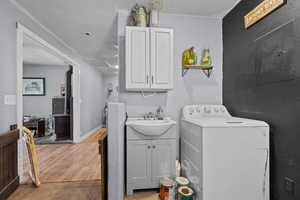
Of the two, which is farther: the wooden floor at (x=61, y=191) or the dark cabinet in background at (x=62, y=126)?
the dark cabinet in background at (x=62, y=126)

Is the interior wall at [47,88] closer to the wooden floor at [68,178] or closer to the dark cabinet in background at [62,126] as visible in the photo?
the dark cabinet in background at [62,126]

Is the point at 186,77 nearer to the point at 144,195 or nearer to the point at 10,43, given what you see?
the point at 144,195

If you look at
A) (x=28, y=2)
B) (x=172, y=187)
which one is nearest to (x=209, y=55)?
(x=172, y=187)

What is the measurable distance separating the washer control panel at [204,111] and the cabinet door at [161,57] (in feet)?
A: 1.54

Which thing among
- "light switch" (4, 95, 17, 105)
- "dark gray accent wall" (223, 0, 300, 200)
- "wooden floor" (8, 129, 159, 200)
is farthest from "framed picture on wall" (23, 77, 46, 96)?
"dark gray accent wall" (223, 0, 300, 200)

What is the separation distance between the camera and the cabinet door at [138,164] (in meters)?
1.75

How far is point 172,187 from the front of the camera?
5.46 feet

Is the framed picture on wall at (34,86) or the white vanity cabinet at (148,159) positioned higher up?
the framed picture on wall at (34,86)

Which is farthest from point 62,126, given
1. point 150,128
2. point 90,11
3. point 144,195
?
point 150,128

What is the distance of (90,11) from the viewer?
7.04 ft

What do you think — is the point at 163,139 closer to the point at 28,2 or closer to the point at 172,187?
the point at 172,187

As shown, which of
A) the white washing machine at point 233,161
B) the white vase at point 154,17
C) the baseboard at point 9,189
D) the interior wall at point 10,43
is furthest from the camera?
the white vase at point 154,17

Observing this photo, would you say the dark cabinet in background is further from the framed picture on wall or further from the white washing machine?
the white washing machine

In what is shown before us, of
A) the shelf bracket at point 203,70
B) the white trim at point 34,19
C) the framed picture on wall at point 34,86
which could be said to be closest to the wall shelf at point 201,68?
the shelf bracket at point 203,70
